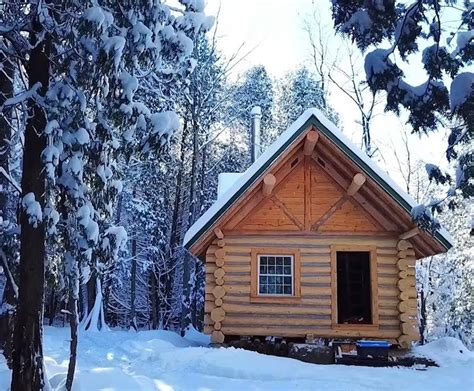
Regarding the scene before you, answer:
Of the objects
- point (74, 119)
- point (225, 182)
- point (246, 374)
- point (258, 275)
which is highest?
point (225, 182)

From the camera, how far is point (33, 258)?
280 inches

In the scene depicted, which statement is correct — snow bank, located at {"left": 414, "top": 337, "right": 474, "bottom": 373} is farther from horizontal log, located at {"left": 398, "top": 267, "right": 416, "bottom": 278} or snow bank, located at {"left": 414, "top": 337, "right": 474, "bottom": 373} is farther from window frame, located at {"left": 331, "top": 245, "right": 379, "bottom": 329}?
horizontal log, located at {"left": 398, "top": 267, "right": 416, "bottom": 278}

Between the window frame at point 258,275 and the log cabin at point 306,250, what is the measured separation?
0.02m

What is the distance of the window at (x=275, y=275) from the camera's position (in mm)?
13172

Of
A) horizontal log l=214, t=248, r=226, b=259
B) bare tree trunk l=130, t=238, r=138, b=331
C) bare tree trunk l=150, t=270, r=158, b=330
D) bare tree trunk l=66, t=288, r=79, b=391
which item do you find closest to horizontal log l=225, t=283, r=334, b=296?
horizontal log l=214, t=248, r=226, b=259

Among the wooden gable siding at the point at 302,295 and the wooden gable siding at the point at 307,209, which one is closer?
the wooden gable siding at the point at 302,295

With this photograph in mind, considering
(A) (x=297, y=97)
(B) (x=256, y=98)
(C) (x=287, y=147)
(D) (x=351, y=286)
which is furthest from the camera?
(B) (x=256, y=98)

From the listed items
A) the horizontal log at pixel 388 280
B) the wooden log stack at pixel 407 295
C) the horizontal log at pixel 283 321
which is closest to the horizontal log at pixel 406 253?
the wooden log stack at pixel 407 295

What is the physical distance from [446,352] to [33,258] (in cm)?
957

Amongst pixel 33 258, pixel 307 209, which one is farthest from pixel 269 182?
pixel 33 258

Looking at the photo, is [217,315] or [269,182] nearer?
[269,182]

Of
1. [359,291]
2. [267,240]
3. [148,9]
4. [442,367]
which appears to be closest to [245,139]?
[359,291]

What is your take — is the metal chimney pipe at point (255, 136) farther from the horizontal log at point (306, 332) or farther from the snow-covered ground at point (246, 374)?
the snow-covered ground at point (246, 374)

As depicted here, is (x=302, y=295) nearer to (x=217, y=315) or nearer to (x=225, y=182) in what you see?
(x=217, y=315)
